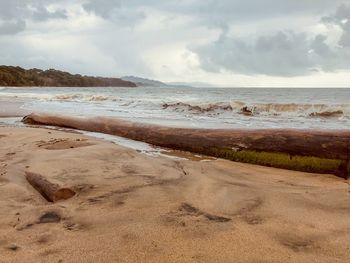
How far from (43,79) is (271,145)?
99.0m

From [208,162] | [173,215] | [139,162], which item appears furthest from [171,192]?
[208,162]

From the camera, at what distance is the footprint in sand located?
5824 mm

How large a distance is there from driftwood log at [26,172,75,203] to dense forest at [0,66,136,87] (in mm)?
78692

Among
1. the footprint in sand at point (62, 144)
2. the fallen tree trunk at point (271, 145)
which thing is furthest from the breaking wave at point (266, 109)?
the footprint in sand at point (62, 144)

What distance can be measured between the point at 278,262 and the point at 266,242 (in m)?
0.25

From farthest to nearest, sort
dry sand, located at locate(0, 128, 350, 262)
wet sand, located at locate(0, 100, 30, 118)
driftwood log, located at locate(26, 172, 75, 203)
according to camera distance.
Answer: wet sand, located at locate(0, 100, 30, 118) < driftwood log, located at locate(26, 172, 75, 203) < dry sand, located at locate(0, 128, 350, 262)

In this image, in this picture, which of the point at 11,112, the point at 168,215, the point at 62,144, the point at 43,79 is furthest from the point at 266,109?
the point at 43,79

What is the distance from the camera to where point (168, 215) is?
277 centimetres

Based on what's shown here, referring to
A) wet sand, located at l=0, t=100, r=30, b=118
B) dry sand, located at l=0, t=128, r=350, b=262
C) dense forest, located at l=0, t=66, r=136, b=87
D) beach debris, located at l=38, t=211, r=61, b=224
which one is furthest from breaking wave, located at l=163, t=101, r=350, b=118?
dense forest, located at l=0, t=66, r=136, b=87

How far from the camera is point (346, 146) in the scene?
15.8 feet

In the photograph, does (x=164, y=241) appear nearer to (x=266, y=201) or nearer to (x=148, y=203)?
(x=148, y=203)

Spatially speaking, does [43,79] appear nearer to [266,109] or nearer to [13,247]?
[266,109]

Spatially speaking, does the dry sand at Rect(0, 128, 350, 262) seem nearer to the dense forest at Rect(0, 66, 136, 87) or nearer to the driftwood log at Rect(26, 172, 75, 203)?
the driftwood log at Rect(26, 172, 75, 203)

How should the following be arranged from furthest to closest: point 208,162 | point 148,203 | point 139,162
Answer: point 208,162
point 139,162
point 148,203
